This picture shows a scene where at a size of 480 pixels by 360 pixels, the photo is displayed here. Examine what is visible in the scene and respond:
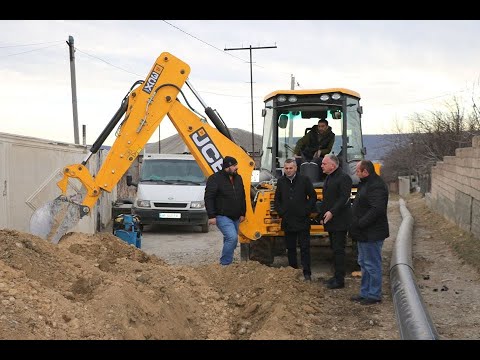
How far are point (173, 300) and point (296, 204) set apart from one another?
276 centimetres

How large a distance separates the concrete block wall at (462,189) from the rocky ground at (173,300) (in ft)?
11.0

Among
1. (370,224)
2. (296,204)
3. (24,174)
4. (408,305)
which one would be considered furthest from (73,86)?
(408,305)

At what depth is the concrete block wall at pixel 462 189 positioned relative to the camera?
1205 centimetres

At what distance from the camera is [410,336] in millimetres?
5410

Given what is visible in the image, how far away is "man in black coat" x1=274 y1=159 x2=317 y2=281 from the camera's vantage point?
8609mm

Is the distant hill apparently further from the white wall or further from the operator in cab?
the operator in cab

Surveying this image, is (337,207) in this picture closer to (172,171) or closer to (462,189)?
(462,189)

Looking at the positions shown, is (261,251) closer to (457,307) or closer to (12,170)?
(457,307)

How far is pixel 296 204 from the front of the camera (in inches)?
Result: 339

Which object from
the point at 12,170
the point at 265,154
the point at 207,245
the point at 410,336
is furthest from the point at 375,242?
the point at 207,245

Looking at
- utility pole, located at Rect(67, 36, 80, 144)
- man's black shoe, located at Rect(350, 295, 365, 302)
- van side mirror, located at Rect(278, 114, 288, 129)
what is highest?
utility pole, located at Rect(67, 36, 80, 144)

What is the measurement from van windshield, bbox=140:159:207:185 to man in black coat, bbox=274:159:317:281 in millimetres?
7829

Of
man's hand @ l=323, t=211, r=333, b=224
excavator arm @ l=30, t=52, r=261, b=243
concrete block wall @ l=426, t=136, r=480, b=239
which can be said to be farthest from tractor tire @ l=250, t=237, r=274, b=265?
concrete block wall @ l=426, t=136, r=480, b=239

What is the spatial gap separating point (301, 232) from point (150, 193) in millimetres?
7804
